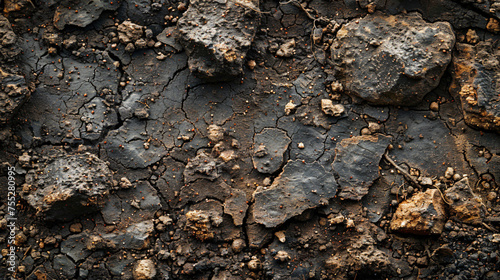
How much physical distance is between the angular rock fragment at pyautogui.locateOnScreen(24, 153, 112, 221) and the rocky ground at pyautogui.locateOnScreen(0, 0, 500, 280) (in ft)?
0.05

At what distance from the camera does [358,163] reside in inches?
123

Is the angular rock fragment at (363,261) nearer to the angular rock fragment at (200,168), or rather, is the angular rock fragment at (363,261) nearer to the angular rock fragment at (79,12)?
the angular rock fragment at (200,168)

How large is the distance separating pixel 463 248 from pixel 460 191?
0.44 metres

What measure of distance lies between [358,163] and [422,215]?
620 millimetres

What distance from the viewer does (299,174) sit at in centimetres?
311

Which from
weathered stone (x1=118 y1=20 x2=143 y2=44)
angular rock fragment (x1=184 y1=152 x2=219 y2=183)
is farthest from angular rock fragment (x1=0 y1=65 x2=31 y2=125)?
angular rock fragment (x1=184 y1=152 x2=219 y2=183)

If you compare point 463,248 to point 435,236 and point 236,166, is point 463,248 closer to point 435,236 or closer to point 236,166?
point 435,236

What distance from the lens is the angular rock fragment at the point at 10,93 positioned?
9.92 feet

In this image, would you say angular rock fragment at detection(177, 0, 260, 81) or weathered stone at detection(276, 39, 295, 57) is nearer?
angular rock fragment at detection(177, 0, 260, 81)

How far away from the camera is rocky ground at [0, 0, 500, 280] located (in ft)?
9.95

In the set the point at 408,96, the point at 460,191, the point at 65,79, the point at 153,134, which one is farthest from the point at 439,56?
the point at 65,79

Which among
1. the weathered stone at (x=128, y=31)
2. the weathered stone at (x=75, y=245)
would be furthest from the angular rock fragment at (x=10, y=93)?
the weathered stone at (x=75, y=245)

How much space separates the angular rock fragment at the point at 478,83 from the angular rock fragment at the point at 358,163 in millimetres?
689

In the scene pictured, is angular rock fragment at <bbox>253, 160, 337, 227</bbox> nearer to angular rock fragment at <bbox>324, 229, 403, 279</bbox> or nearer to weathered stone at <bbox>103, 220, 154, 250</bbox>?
angular rock fragment at <bbox>324, 229, 403, 279</bbox>
